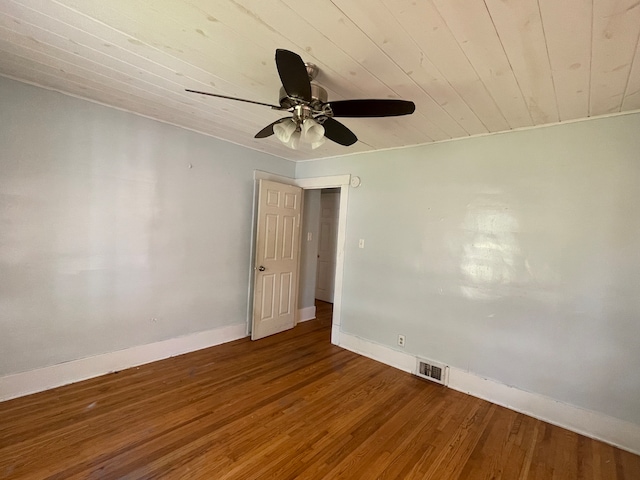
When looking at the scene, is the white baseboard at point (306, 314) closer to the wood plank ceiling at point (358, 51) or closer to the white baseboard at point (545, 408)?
the white baseboard at point (545, 408)

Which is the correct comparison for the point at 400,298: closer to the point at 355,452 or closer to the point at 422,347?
the point at 422,347

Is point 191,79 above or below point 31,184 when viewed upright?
above

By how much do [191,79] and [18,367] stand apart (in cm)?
261

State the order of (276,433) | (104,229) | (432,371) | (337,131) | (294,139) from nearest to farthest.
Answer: (294,139), (337,131), (276,433), (104,229), (432,371)

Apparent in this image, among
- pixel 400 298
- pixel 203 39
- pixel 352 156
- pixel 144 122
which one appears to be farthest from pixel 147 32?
pixel 400 298

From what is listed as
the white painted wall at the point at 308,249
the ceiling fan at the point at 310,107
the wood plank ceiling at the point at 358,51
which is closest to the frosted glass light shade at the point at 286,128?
the ceiling fan at the point at 310,107

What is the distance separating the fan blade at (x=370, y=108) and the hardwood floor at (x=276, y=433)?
2.14 meters

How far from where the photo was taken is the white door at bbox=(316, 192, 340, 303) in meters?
6.13

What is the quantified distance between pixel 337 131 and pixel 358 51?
49 centimetres

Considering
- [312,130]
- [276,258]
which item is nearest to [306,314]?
[276,258]

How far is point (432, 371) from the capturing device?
2.99 metres

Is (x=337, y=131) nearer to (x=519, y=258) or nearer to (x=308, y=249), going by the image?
(x=519, y=258)

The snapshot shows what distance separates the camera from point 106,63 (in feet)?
6.16

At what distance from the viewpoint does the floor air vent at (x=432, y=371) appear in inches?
115
